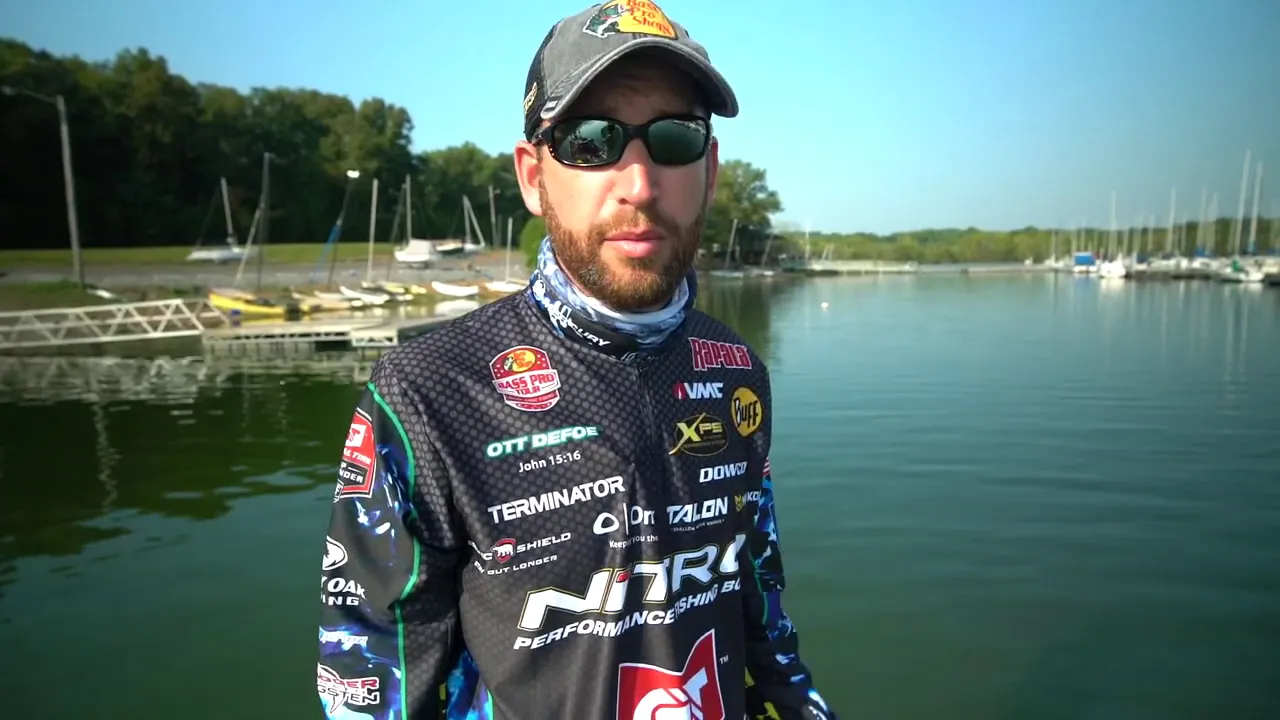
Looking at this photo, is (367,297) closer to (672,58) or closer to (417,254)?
(417,254)

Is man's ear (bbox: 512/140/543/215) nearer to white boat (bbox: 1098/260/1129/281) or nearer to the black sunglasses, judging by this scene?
the black sunglasses

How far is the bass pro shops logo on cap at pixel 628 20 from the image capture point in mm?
1571

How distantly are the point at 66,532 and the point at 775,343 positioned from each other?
2293 centimetres

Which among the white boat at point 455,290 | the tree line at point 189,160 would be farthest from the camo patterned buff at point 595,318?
the tree line at point 189,160

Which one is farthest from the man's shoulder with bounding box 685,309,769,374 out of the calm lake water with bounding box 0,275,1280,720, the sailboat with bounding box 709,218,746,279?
the sailboat with bounding box 709,218,746,279

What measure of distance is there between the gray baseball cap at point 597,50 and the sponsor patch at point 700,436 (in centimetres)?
71

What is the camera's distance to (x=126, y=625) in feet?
23.5

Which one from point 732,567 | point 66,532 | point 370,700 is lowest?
point 66,532

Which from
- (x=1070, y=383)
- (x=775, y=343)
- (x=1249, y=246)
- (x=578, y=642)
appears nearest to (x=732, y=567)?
(x=578, y=642)

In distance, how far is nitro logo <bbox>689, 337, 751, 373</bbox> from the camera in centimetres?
193

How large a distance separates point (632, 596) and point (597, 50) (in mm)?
1111

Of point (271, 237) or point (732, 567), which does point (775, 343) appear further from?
point (271, 237)

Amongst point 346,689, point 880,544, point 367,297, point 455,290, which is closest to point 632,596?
point 346,689

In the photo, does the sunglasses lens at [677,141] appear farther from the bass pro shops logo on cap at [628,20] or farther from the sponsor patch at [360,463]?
the sponsor patch at [360,463]
